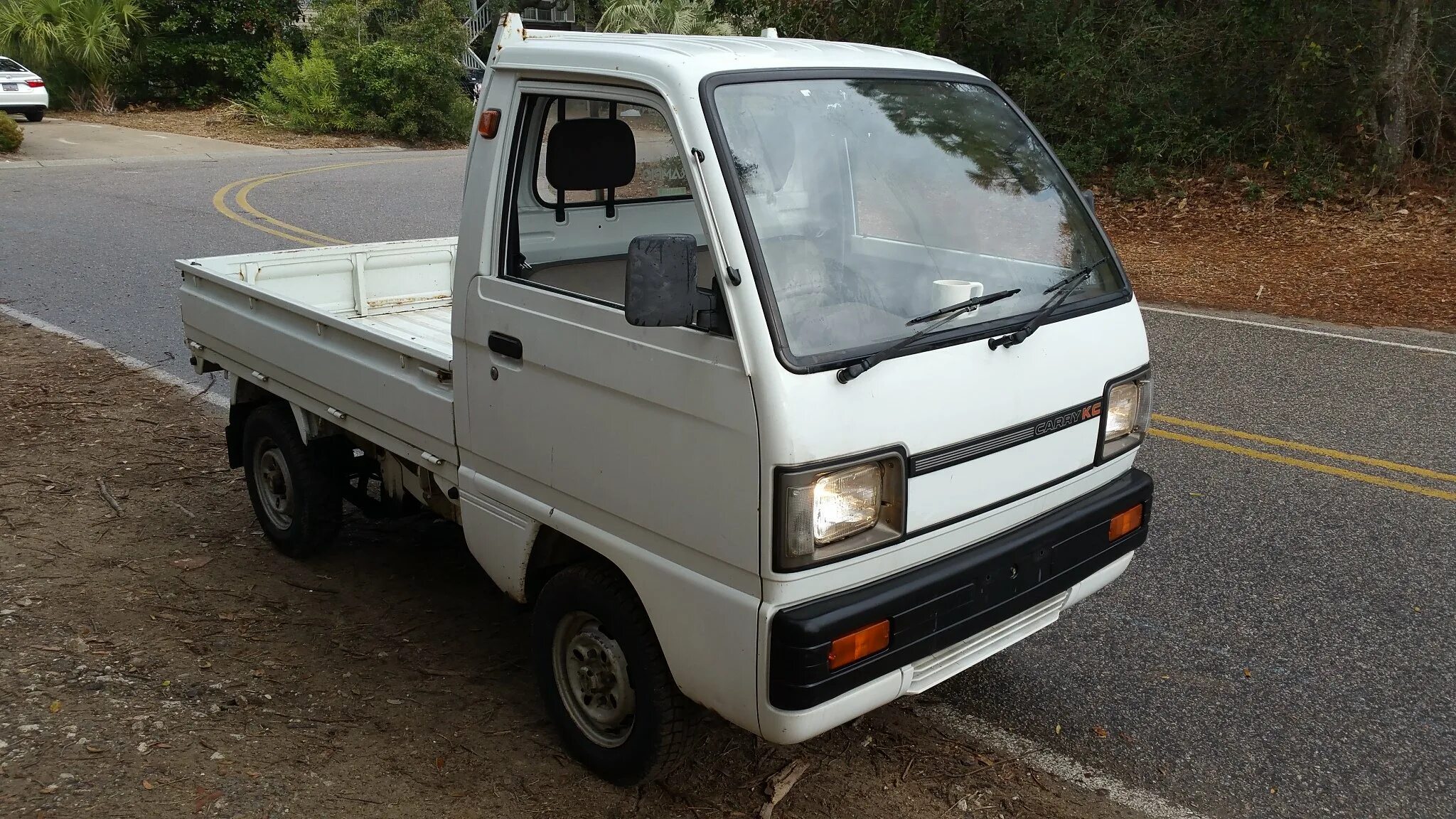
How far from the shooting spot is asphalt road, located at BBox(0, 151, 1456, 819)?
3824 millimetres

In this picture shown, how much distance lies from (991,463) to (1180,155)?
14094 mm

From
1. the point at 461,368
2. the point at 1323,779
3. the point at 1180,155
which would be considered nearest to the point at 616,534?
the point at 461,368

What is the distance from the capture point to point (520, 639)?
15.1 ft

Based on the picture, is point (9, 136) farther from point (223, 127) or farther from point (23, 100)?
point (223, 127)

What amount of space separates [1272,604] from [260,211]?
553 inches

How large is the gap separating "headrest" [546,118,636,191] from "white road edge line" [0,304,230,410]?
4.43 m

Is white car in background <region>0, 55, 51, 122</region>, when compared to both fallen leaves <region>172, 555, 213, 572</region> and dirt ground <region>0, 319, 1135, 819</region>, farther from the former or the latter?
fallen leaves <region>172, 555, 213, 572</region>

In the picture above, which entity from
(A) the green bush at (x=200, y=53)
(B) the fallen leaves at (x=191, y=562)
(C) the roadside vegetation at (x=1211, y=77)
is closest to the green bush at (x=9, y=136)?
(A) the green bush at (x=200, y=53)

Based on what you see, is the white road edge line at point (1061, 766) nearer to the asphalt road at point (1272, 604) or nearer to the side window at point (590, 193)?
the asphalt road at point (1272, 604)

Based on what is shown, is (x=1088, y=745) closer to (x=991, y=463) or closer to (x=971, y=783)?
(x=971, y=783)

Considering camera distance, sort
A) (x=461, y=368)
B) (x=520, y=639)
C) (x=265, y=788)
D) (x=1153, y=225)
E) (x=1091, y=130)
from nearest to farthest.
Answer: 1. (x=265, y=788)
2. (x=461, y=368)
3. (x=520, y=639)
4. (x=1153, y=225)
5. (x=1091, y=130)

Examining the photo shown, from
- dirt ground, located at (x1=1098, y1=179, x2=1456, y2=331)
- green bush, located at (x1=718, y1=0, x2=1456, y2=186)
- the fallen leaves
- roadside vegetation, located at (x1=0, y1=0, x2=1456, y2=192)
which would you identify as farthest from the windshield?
green bush, located at (x1=718, y1=0, x2=1456, y2=186)

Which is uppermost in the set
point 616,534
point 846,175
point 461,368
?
point 846,175

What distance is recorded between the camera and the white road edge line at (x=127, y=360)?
7.81 m
